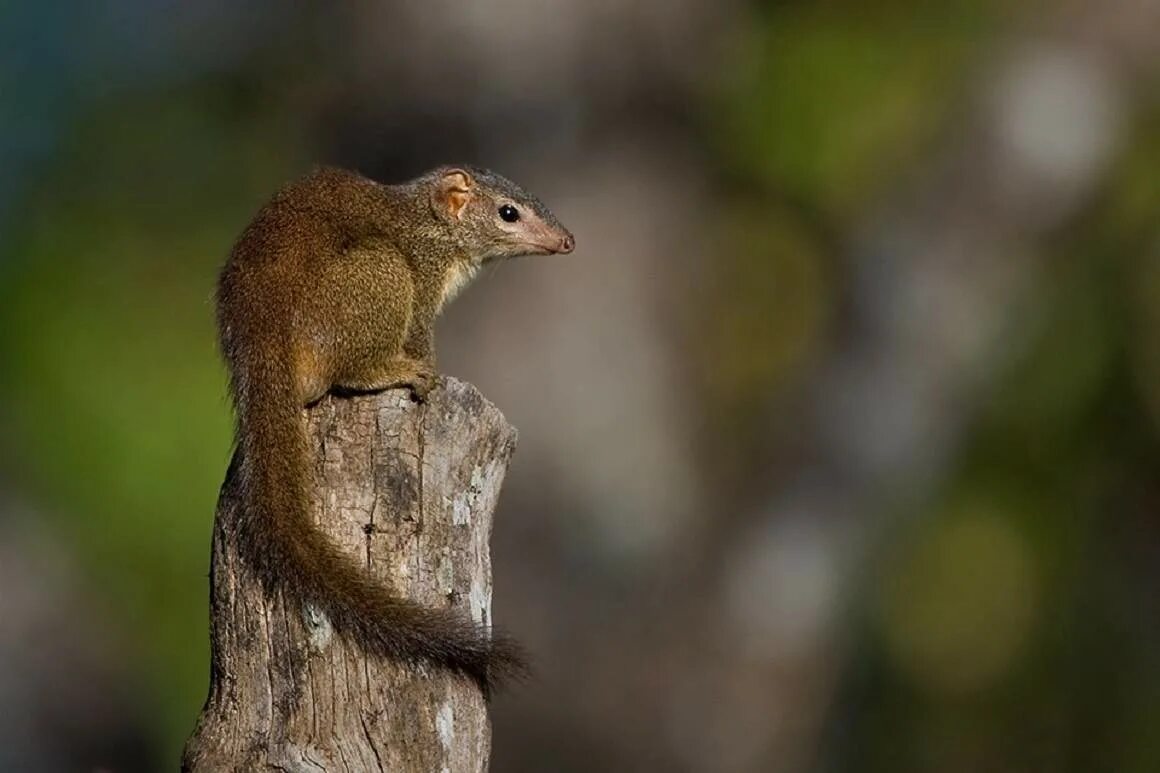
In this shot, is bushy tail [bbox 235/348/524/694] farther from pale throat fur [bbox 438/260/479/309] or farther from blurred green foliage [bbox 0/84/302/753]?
blurred green foliage [bbox 0/84/302/753]

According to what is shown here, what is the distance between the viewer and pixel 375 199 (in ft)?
19.6

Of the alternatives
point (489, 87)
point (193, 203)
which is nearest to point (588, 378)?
point (489, 87)

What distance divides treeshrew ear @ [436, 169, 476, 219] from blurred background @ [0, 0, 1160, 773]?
4440mm

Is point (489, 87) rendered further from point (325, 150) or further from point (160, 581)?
point (160, 581)

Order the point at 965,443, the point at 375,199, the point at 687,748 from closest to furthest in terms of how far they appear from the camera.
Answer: the point at 375,199, the point at 687,748, the point at 965,443

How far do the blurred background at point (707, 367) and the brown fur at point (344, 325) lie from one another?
4502mm

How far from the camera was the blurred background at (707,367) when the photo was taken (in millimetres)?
11219

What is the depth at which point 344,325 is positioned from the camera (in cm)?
524

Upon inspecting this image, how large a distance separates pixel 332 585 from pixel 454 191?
221 cm

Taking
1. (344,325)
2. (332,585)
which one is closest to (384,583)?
(332,585)

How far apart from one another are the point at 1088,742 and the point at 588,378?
520 cm

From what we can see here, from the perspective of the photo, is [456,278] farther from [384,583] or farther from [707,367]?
[707,367]

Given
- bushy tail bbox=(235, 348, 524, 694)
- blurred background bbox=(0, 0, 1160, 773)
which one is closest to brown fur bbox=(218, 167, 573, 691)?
bushy tail bbox=(235, 348, 524, 694)

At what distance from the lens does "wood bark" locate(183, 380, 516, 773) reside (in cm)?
436
